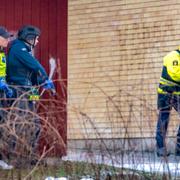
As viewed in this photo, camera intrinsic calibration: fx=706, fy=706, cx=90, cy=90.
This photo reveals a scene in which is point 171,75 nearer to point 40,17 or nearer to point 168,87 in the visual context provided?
point 168,87

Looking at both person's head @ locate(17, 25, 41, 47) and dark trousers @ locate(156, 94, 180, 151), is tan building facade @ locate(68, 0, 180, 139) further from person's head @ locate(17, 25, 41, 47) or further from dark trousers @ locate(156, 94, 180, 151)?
person's head @ locate(17, 25, 41, 47)

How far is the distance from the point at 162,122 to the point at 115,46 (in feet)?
12.3

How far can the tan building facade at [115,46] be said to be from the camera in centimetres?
1018

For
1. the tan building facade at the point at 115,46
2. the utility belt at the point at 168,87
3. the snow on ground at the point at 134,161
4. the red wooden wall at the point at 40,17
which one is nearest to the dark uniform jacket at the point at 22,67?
the tan building facade at the point at 115,46

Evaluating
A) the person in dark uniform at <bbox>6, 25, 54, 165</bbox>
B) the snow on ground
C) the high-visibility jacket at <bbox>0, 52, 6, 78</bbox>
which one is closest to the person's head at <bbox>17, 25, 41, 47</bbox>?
the person in dark uniform at <bbox>6, 25, 54, 165</bbox>

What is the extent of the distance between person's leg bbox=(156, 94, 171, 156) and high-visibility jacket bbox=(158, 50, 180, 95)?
0.12m

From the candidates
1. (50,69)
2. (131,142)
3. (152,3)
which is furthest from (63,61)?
(131,142)

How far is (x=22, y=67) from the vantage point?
348 inches

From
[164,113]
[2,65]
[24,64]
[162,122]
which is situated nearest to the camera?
[162,122]

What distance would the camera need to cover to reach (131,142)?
6.55 metres

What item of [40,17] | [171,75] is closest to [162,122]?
[171,75]

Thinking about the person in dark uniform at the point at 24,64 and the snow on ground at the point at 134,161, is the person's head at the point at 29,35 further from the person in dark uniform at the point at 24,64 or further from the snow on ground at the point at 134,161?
the snow on ground at the point at 134,161

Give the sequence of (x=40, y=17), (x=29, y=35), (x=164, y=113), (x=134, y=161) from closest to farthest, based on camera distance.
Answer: (x=134, y=161), (x=164, y=113), (x=29, y=35), (x=40, y=17)

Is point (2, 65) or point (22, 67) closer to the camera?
point (2, 65)
